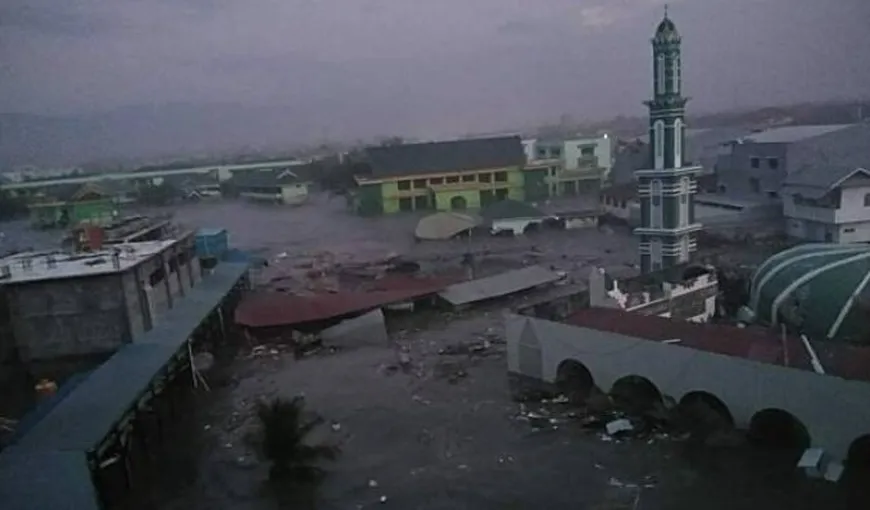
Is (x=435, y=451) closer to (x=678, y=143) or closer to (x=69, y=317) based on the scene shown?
(x=69, y=317)

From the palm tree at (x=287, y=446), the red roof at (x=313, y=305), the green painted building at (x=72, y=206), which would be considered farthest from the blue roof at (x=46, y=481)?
the green painted building at (x=72, y=206)

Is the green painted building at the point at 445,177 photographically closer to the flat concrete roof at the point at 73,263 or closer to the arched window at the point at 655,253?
the arched window at the point at 655,253

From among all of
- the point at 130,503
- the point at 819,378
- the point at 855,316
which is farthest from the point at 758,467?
the point at 130,503

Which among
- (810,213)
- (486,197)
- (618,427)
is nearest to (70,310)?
(618,427)

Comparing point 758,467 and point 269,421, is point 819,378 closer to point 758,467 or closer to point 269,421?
point 758,467

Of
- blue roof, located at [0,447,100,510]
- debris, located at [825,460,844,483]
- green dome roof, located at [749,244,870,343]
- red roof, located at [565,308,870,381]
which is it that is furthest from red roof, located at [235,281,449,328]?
debris, located at [825,460,844,483]


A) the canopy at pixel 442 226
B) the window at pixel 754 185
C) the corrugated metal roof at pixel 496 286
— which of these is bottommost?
the corrugated metal roof at pixel 496 286
